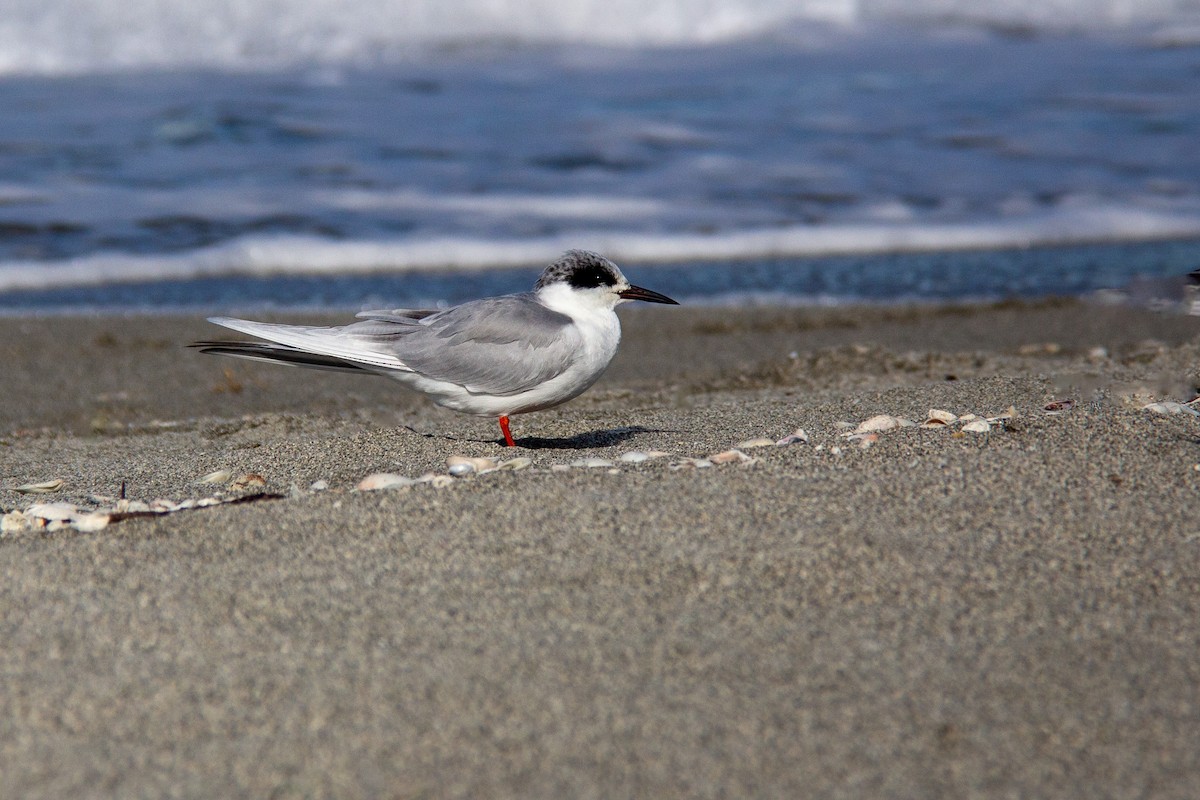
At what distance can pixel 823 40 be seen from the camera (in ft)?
53.2

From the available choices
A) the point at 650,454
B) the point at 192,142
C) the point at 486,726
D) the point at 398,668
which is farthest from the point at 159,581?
the point at 192,142

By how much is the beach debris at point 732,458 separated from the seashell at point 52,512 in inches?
64.0

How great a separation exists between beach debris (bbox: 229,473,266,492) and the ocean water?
3.30 meters

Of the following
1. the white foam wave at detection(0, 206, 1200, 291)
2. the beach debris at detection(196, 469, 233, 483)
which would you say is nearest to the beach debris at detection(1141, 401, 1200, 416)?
the beach debris at detection(196, 469, 233, 483)

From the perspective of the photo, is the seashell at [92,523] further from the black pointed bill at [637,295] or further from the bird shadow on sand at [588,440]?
the black pointed bill at [637,295]

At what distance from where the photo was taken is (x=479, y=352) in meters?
4.06

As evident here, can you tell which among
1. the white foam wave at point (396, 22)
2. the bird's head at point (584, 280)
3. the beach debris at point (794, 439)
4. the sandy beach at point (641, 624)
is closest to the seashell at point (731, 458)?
the sandy beach at point (641, 624)

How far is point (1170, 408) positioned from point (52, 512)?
9.92ft

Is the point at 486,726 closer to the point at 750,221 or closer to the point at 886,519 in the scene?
the point at 886,519

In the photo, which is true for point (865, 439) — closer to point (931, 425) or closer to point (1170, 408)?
point (931, 425)

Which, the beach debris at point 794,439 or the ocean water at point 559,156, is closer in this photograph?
the beach debris at point 794,439

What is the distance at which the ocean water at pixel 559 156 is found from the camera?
8055 mm

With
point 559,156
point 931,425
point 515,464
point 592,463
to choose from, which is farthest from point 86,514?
point 559,156

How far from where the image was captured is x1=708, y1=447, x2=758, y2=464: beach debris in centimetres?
323
